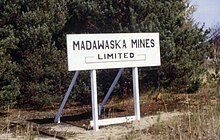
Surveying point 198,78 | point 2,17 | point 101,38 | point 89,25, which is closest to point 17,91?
point 2,17

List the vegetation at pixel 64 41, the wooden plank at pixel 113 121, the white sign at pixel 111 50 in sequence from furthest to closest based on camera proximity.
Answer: the vegetation at pixel 64 41
the wooden plank at pixel 113 121
the white sign at pixel 111 50

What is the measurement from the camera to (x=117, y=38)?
1009 centimetres

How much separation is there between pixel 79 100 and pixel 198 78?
4.42 metres

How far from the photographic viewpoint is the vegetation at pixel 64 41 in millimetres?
13570

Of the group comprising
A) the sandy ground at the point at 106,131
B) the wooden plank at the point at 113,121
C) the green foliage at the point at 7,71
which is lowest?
the sandy ground at the point at 106,131

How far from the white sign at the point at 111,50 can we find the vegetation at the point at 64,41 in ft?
11.6

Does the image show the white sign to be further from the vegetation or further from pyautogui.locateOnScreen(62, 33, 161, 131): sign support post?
the vegetation

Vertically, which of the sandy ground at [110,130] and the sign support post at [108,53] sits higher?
the sign support post at [108,53]

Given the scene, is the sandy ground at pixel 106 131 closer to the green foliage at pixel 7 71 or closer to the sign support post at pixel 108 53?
the sign support post at pixel 108 53

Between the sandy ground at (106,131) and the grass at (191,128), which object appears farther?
the sandy ground at (106,131)

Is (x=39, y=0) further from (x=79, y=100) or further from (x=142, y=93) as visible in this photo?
(x=142, y=93)

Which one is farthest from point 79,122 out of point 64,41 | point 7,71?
point 64,41

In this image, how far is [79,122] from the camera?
10.8m

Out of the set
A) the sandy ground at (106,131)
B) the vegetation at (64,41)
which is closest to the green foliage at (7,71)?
the vegetation at (64,41)
